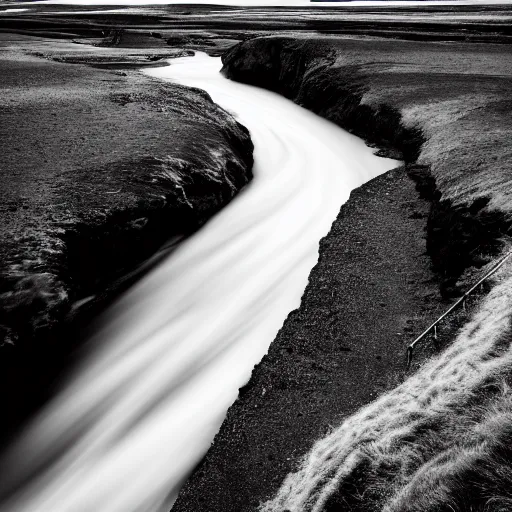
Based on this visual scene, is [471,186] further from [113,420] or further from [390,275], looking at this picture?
[113,420]

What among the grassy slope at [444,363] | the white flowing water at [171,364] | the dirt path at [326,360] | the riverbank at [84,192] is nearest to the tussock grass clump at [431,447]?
the grassy slope at [444,363]

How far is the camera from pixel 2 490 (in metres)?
8.07

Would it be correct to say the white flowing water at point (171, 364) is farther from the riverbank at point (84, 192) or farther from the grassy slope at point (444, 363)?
the grassy slope at point (444, 363)

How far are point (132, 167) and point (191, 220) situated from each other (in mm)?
2679

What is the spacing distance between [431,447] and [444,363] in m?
2.32

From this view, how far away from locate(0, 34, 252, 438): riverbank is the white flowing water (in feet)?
2.52

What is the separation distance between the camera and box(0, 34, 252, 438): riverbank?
9.69 m

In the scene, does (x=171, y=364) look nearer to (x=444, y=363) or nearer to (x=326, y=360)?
(x=326, y=360)

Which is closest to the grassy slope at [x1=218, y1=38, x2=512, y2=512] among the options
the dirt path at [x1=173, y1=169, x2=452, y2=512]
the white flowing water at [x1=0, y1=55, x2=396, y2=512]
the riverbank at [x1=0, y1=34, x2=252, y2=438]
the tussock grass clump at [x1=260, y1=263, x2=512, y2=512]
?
the tussock grass clump at [x1=260, y1=263, x2=512, y2=512]

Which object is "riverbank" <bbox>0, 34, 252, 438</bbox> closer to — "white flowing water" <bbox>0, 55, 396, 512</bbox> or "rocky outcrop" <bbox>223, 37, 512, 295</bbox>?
"white flowing water" <bbox>0, 55, 396, 512</bbox>

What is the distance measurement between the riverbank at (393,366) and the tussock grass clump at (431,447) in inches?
0.8

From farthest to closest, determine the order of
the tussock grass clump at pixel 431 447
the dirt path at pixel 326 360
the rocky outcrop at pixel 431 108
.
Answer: the rocky outcrop at pixel 431 108 < the dirt path at pixel 326 360 < the tussock grass clump at pixel 431 447

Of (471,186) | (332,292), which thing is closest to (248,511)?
(332,292)

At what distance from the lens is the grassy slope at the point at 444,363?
17.6ft
